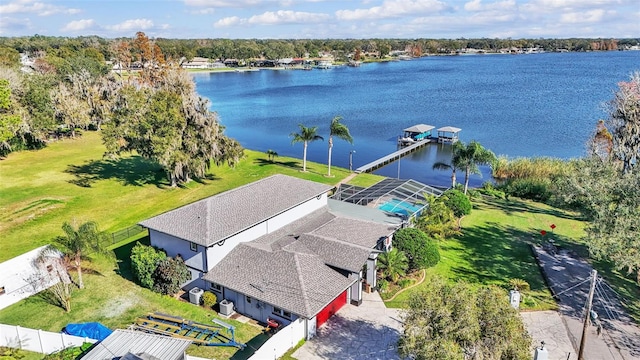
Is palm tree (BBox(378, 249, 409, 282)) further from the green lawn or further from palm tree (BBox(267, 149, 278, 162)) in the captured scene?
palm tree (BBox(267, 149, 278, 162))

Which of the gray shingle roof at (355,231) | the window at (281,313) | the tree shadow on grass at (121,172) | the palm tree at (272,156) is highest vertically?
the gray shingle roof at (355,231)

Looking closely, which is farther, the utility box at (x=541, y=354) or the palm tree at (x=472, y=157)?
the palm tree at (x=472, y=157)

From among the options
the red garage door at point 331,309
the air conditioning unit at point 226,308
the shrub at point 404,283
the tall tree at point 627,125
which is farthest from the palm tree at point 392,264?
the tall tree at point 627,125

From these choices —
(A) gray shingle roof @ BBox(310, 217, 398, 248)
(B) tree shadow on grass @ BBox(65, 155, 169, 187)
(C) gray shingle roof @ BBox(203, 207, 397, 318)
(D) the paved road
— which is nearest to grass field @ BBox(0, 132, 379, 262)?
(B) tree shadow on grass @ BBox(65, 155, 169, 187)

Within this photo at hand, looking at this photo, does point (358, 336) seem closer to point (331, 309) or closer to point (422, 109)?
point (331, 309)

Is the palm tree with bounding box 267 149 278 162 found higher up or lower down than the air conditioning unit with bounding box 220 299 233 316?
higher up

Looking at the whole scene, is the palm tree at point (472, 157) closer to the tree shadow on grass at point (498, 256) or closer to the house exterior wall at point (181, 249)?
the tree shadow on grass at point (498, 256)
